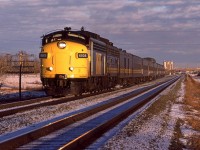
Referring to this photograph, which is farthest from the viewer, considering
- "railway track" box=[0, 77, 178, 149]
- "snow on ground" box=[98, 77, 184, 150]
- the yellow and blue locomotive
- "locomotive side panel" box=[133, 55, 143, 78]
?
"locomotive side panel" box=[133, 55, 143, 78]

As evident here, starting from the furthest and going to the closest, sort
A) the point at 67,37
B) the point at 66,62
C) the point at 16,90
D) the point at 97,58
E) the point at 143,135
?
1. the point at 16,90
2. the point at 97,58
3. the point at 67,37
4. the point at 66,62
5. the point at 143,135

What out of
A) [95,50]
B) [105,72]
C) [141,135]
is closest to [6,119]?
[141,135]

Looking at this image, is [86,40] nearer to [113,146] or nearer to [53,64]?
[53,64]

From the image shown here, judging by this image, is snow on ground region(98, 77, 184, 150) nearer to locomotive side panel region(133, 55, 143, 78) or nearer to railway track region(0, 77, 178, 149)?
railway track region(0, 77, 178, 149)

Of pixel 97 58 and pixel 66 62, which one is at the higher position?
pixel 97 58

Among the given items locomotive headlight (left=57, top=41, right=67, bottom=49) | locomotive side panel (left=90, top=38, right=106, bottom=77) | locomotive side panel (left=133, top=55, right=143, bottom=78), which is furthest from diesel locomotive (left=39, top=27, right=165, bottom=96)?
locomotive side panel (left=133, top=55, right=143, bottom=78)

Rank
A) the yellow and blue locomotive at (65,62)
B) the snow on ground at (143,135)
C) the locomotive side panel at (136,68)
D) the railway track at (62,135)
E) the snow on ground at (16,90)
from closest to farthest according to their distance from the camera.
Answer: the railway track at (62,135) → the snow on ground at (143,135) → the yellow and blue locomotive at (65,62) → the snow on ground at (16,90) → the locomotive side panel at (136,68)

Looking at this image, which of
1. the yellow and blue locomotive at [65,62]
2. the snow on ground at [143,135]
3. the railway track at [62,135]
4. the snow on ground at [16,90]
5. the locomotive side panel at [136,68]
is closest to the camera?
the railway track at [62,135]

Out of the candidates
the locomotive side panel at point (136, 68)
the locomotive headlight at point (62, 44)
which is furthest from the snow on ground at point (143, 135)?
the locomotive side panel at point (136, 68)

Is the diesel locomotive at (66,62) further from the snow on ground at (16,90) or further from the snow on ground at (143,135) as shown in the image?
the snow on ground at (143,135)

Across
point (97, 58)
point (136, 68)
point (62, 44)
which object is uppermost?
point (62, 44)

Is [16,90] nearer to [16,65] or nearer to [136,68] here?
[16,65]

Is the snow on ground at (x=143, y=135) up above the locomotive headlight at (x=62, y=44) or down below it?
below

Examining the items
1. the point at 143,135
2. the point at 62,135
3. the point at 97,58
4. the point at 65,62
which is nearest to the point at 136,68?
the point at 97,58
